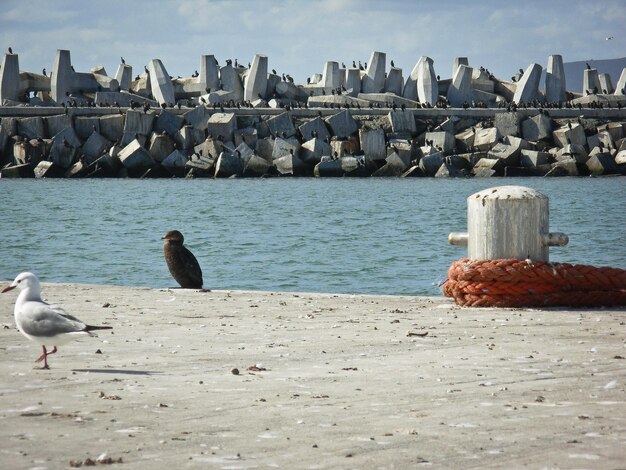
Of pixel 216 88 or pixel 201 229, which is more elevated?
pixel 216 88

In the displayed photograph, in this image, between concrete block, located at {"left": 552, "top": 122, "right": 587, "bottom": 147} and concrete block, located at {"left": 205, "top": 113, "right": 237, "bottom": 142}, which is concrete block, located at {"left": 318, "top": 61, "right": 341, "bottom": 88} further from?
concrete block, located at {"left": 552, "top": 122, "right": 587, "bottom": 147}

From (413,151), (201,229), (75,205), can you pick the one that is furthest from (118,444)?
(413,151)

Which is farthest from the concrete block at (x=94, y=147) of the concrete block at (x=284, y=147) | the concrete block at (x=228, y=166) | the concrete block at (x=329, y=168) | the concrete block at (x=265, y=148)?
the concrete block at (x=329, y=168)

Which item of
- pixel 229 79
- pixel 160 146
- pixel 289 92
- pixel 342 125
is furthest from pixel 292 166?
pixel 229 79

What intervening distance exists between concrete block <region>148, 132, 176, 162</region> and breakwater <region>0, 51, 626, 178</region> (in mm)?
85

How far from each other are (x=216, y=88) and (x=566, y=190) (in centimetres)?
4007

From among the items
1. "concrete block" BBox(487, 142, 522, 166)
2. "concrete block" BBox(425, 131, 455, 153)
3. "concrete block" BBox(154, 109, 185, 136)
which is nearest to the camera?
"concrete block" BBox(487, 142, 522, 166)

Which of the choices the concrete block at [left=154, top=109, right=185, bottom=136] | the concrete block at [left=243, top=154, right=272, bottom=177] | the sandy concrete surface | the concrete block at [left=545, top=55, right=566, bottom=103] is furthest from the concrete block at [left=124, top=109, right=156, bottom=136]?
the sandy concrete surface

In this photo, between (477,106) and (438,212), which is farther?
(477,106)

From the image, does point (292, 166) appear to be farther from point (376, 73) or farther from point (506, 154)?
point (376, 73)

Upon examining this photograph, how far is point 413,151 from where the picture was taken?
78.6 meters

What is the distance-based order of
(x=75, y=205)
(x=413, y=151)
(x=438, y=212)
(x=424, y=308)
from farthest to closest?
(x=413, y=151) < (x=75, y=205) < (x=438, y=212) < (x=424, y=308)

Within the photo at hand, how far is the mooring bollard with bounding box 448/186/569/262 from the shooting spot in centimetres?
1243

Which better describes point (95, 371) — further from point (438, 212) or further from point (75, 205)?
point (75, 205)
